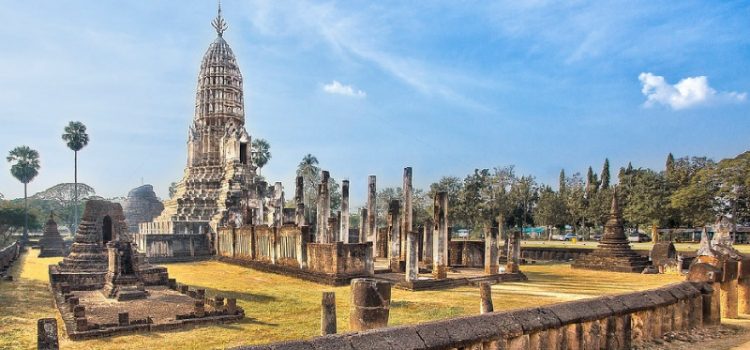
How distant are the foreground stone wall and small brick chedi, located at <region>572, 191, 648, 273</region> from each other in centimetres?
1472

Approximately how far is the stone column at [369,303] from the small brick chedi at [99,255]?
1153 centimetres

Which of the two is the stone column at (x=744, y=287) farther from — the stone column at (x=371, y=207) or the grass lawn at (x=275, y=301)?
the stone column at (x=371, y=207)

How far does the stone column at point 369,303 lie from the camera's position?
6895 millimetres

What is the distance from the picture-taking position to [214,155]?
4441 cm

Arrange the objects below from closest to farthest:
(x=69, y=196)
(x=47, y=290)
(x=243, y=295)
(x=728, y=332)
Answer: (x=728, y=332) → (x=243, y=295) → (x=47, y=290) → (x=69, y=196)

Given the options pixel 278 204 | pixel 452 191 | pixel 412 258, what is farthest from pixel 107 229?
pixel 452 191

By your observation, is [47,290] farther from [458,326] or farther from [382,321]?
[458,326]

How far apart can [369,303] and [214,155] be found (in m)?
40.0

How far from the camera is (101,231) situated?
1925cm

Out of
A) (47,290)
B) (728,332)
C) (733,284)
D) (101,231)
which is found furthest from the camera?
(101,231)

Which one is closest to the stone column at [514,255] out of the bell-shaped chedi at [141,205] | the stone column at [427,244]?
the stone column at [427,244]

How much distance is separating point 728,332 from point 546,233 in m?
50.4

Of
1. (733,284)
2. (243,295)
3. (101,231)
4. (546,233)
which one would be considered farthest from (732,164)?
(101,231)

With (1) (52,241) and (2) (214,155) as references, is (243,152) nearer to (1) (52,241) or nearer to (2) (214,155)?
(2) (214,155)
